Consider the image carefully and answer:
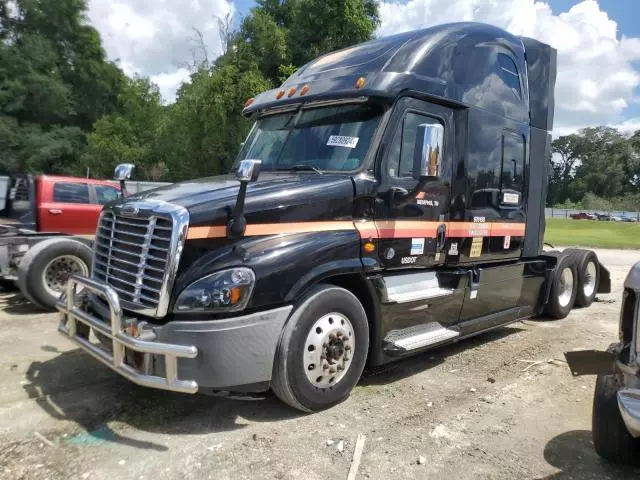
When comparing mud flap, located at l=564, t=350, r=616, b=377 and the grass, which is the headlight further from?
the grass

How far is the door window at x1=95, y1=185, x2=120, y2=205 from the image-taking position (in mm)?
10375

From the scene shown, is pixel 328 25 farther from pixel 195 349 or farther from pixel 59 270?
pixel 195 349

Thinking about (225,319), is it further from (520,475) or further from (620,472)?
(620,472)

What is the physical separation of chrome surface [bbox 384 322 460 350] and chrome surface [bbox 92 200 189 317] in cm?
209

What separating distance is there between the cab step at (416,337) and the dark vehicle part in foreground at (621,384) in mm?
1537

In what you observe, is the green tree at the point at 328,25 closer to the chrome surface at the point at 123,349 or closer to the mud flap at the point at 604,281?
the mud flap at the point at 604,281

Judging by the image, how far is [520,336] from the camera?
7.19 m

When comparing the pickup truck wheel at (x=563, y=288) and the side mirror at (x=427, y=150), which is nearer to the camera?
the side mirror at (x=427, y=150)

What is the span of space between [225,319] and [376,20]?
19.2 m

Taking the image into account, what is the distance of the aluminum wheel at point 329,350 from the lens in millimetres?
4324

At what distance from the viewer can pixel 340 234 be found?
4.58 m

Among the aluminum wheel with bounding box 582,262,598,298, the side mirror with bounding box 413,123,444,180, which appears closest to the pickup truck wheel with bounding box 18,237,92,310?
the side mirror with bounding box 413,123,444,180

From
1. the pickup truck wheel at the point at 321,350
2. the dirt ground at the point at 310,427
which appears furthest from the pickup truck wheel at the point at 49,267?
the pickup truck wheel at the point at 321,350

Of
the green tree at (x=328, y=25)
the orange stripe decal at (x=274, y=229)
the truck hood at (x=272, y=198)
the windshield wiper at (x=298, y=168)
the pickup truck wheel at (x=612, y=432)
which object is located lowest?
the pickup truck wheel at (x=612, y=432)
